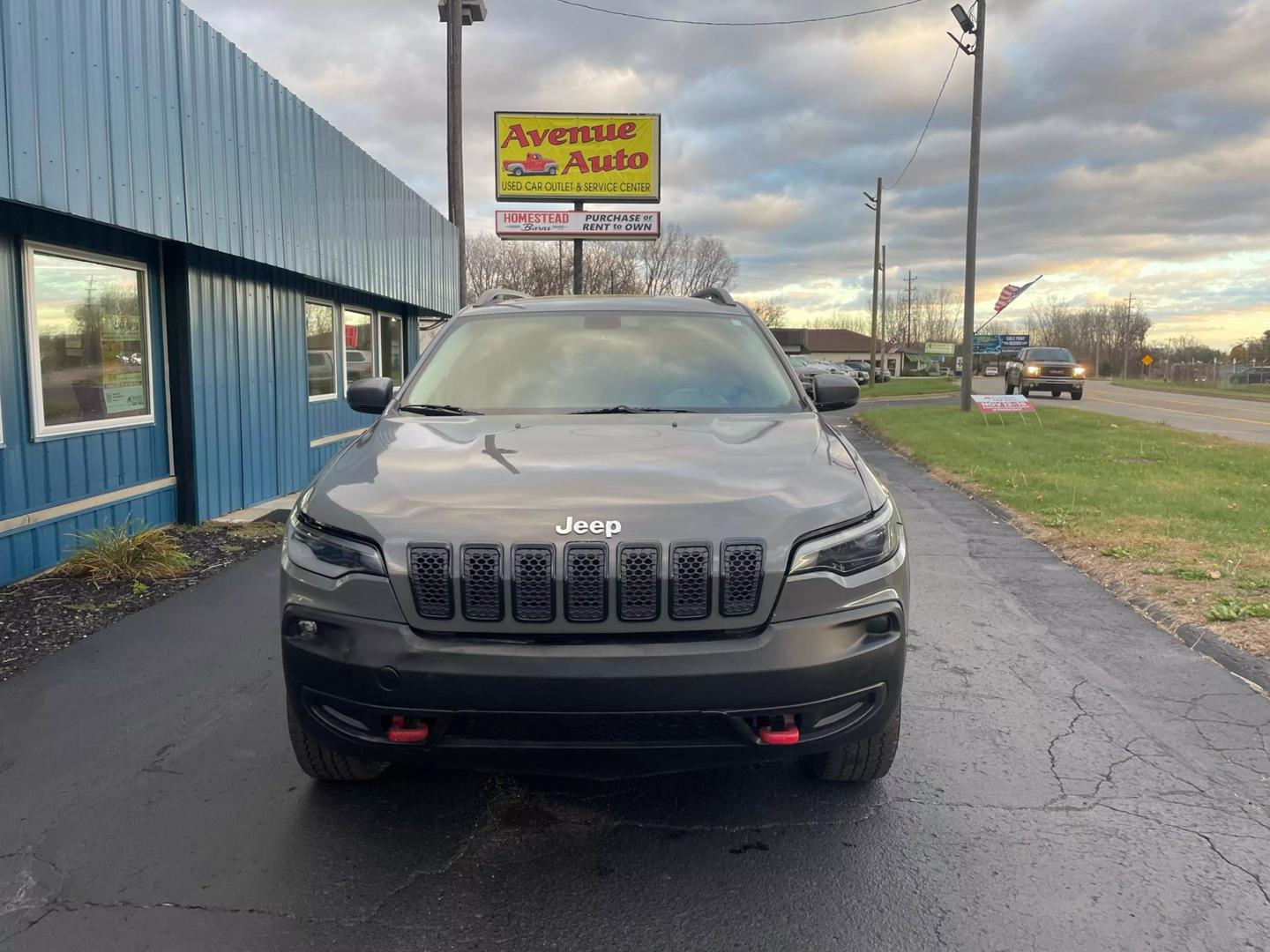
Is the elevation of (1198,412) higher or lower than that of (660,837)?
higher

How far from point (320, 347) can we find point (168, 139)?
5.48 metres

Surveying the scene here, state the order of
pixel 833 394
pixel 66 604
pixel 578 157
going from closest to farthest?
pixel 833 394
pixel 66 604
pixel 578 157

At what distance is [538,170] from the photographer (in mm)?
24047

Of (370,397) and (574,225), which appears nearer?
(370,397)

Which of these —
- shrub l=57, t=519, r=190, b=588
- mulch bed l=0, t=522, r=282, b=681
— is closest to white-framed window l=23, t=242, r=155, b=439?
shrub l=57, t=519, r=190, b=588

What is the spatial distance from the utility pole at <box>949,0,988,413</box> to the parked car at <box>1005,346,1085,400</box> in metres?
10.9

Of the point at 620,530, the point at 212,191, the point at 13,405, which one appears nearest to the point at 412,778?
the point at 620,530

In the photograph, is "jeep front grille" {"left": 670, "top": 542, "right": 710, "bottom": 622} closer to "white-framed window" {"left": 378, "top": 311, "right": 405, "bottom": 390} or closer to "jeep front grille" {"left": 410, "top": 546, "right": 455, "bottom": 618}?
"jeep front grille" {"left": 410, "top": 546, "right": 455, "bottom": 618}

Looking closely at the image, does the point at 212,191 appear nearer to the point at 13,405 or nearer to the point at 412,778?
the point at 13,405

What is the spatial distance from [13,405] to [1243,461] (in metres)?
14.5

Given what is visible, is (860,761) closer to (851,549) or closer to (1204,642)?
(851,549)

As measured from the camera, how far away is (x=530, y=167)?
78.8 feet

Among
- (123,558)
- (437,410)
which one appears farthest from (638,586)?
(123,558)

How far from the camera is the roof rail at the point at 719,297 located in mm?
4838
